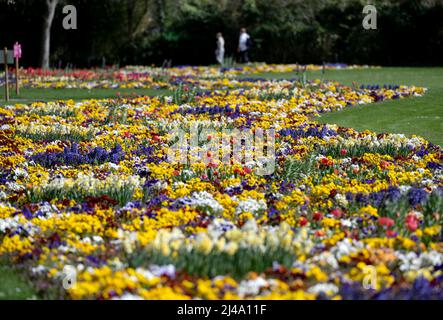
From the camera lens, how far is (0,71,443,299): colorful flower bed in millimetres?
5277

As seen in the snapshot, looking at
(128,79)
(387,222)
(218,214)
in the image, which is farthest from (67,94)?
(387,222)

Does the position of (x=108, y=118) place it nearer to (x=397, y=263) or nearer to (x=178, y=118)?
(x=178, y=118)

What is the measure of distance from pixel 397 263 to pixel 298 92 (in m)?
12.6

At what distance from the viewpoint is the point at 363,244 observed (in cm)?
613

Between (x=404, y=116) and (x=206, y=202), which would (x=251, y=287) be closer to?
(x=206, y=202)

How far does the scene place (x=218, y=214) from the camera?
747 cm

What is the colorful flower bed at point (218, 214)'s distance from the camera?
17.3 ft

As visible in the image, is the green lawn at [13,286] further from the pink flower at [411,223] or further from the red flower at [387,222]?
the pink flower at [411,223]

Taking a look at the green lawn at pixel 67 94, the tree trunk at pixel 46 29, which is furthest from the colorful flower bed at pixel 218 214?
the tree trunk at pixel 46 29

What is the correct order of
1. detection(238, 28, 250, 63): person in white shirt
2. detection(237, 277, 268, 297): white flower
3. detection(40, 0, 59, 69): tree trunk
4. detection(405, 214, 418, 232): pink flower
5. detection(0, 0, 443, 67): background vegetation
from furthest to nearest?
1. detection(0, 0, 443, 67): background vegetation
2. detection(238, 28, 250, 63): person in white shirt
3. detection(40, 0, 59, 69): tree trunk
4. detection(405, 214, 418, 232): pink flower
5. detection(237, 277, 268, 297): white flower

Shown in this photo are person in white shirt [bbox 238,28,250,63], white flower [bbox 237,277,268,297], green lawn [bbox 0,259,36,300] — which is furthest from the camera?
person in white shirt [bbox 238,28,250,63]

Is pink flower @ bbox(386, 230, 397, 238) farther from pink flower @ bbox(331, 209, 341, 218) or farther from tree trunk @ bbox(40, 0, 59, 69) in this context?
tree trunk @ bbox(40, 0, 59, 69)

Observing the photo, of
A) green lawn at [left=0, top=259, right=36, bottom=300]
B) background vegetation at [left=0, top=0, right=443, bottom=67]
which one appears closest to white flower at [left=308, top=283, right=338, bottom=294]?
green lawn at [left=0, top=259, right=36, bottom=300]

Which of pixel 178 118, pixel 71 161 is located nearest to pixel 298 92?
pixel 178 118
